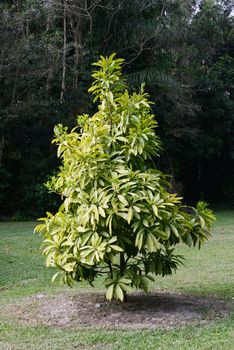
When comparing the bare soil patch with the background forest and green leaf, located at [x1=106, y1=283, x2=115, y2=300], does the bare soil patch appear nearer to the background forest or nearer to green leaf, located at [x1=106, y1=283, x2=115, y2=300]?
green leaf, located at [x1=106, y1=283, x2=115, y2=300]

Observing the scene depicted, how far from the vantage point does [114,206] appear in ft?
15.9

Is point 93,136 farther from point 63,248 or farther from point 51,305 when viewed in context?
point 51,305

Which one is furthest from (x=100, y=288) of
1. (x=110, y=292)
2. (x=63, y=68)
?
(x=63, y=68)

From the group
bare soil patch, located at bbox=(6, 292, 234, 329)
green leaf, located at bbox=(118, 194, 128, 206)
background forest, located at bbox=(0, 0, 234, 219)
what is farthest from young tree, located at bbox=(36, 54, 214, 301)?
background forest, located at bbox=(0, 0, 234, 219)

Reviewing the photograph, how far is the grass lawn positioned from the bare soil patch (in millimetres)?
164

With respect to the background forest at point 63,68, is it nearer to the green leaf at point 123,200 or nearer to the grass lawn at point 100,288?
the grass lawn at point 100,288

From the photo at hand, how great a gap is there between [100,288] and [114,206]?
7.68 feet

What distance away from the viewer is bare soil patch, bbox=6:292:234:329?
16.0 feet

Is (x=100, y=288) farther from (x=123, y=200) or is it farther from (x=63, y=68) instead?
(x=63, y=68)

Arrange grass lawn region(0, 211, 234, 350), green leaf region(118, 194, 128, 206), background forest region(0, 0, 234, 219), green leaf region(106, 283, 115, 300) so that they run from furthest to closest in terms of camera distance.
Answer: background forest region(0, 0, 234, 219) < green leaf region(106, 283, 115, 300) < green leaf region(118, 194, 128, 206) < grass lawn region(0, 211, 234, 350)

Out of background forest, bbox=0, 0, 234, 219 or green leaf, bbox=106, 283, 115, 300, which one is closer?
green leaf, bbox=106, 283, 115, 300

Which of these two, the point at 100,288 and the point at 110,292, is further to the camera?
Answer: the point at 100,288

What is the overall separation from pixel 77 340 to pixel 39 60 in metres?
12.4

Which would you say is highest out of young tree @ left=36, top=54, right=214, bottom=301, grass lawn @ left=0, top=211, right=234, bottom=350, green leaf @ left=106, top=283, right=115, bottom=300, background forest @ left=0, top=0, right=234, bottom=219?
background forest @ left=0, top=0, right=234, bottom=219
